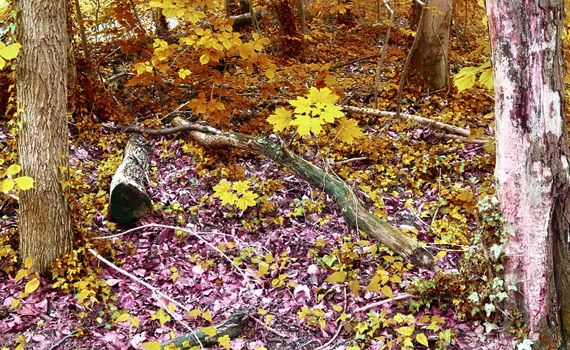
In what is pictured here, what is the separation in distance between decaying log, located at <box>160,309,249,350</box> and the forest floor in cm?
8

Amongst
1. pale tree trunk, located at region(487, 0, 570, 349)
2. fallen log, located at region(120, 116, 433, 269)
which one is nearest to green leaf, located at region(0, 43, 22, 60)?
fallen log, located at region(120, 116, 433, 269)

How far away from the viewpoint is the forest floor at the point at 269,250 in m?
4.00

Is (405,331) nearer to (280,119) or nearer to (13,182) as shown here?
(280,119)

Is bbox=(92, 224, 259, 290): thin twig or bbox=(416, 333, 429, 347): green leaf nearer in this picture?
bbox=(416, 333, 429, 347): green leaf

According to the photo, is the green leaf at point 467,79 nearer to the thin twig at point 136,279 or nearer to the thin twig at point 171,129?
the thin twig at point 171,129

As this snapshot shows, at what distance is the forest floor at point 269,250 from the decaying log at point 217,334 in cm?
8

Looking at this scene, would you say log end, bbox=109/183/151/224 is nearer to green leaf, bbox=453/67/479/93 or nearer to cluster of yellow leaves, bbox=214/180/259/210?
cluster of yellow leaves, bbox=214/180/259/210

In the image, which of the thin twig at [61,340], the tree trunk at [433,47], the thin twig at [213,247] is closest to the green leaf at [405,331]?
the thin twig at [213,247]

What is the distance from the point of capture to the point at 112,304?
4.26 meters

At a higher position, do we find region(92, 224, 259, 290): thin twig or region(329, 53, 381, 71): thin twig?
region(329, 53, 381, 71): thin twig

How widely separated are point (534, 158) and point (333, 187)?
100 inches

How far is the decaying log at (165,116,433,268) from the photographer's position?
188 inches

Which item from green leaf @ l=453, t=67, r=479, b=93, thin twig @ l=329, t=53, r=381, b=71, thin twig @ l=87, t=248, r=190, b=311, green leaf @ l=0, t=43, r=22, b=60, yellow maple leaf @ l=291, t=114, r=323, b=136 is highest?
green leaf @ l=0, t=43, r=22, b=60

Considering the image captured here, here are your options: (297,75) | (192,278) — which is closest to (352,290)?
(192,278)
